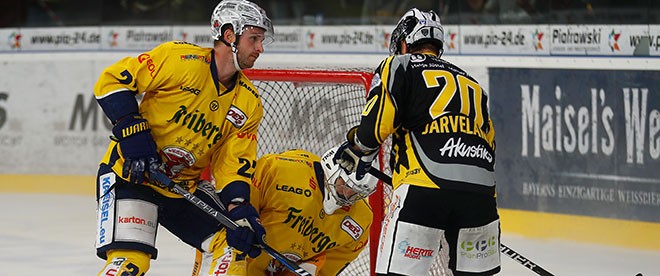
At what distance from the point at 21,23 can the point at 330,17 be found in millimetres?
2394

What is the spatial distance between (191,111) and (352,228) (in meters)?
0.79

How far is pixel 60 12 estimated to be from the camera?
8.92 meters

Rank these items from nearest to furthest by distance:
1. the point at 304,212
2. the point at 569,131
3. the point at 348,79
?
the point at 304,212, the point at 348,79, the point at 569,131

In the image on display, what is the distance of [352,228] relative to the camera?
4566 mm

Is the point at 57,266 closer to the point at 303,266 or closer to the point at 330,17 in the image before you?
the point at 303,266

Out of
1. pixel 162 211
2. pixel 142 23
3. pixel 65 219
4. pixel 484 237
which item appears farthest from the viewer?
pixel 142 23

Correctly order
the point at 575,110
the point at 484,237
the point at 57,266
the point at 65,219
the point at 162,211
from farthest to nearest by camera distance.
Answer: the point at 65,219, the point at 575,110, the point at 57,266, the point at 162,211, the point at 484,237

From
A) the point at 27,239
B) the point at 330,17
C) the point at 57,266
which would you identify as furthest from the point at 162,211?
the point at 330,17

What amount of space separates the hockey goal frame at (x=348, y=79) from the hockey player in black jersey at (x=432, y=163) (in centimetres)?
Result: 110

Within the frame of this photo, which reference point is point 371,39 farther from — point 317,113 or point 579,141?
point 317,113

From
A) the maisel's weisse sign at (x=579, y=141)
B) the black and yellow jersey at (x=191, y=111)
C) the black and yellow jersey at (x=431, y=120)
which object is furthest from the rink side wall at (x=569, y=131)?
the black and yellow jersey at (x=431, y=120)

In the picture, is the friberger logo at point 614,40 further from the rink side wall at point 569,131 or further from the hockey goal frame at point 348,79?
the hockey goal frame at point 348,79

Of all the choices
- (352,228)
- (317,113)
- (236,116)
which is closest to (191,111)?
(236,116)

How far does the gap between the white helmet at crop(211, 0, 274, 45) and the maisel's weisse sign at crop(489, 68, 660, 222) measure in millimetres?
2815
